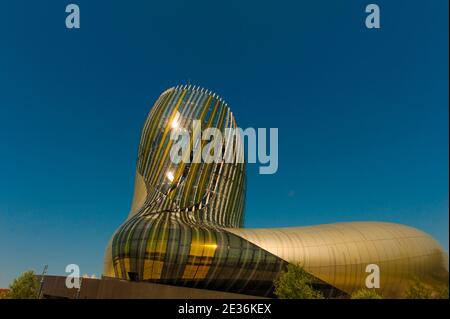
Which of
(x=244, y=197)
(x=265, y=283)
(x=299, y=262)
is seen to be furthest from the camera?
(x=244, y=197)

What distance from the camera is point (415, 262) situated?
3025 centimetres

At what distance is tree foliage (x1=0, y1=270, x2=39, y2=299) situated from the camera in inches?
1372

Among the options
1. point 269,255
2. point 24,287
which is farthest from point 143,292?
point 24,287

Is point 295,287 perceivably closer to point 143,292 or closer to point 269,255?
point 269,255

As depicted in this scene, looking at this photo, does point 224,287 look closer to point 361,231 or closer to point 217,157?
point 361,231

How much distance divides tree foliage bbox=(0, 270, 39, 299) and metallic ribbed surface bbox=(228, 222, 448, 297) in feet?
83.3

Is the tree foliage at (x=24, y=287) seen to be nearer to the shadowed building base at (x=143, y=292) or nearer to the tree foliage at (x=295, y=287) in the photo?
the shadowed building base at (x=143, y=292)

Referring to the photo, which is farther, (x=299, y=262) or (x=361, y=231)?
(x=361, y=231)

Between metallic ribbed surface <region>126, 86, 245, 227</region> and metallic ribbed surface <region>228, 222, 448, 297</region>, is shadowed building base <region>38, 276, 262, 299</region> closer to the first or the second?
metallic ribbed surface <region>228, 222, 448, 297</region>

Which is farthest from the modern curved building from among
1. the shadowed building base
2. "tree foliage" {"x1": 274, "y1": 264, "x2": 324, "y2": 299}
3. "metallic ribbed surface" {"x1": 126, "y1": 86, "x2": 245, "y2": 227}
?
"metallic ribbed surface" {"x1": 126, "y1": 86, "x2": 245, "y2": 227}

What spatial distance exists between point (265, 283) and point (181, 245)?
8.99 m

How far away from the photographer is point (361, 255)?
30.2m

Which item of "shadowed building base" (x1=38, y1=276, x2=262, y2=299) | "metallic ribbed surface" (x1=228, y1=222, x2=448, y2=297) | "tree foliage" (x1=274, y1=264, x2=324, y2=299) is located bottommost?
"shadowed building base" (x1=38, y1=276, x2=262, y2=299)
